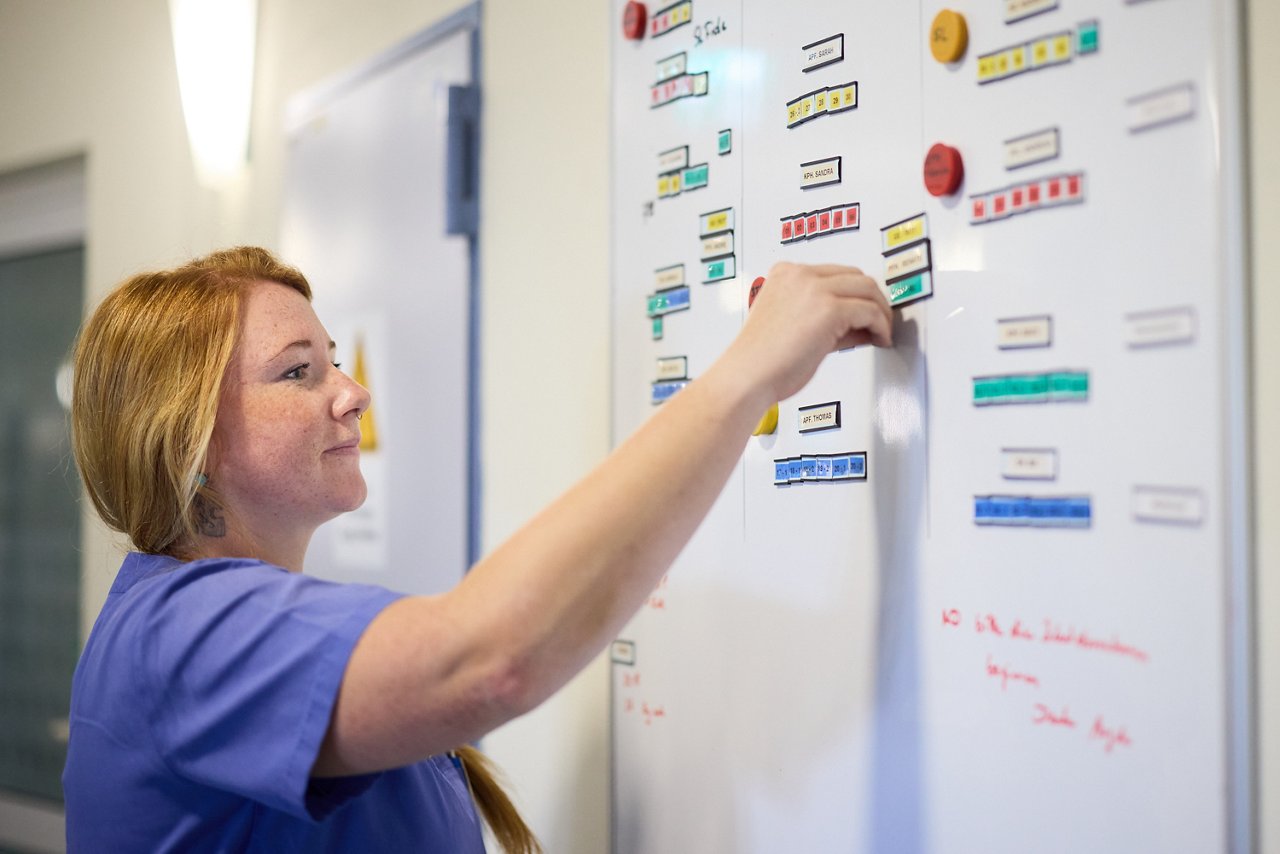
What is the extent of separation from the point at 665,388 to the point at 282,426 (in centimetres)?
42

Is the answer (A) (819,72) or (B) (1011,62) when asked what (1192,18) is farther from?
(A) (819,72)

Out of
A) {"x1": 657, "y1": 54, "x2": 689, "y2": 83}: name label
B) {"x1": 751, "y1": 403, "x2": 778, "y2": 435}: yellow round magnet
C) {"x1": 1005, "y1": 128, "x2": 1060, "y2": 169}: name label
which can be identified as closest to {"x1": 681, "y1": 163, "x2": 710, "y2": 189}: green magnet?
{"x1": 657, "y1": 54, "x2": 689, "y2": 83}: name label

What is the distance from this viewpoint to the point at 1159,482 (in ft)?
2.46

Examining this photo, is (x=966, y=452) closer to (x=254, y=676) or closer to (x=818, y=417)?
(x=818, y=417)

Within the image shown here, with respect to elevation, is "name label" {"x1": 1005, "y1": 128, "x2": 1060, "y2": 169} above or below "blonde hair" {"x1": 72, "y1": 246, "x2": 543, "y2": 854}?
above

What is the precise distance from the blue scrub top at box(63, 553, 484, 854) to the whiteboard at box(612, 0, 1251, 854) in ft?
1.28

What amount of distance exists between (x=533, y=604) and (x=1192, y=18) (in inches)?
23.0

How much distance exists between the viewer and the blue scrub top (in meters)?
0.72

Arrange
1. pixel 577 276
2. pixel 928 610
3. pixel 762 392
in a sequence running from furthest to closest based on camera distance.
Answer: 1. pixel 577 276
2. pixel 928 610
3. pixel 762 392

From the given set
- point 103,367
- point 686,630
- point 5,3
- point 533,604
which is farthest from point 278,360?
point 5,3

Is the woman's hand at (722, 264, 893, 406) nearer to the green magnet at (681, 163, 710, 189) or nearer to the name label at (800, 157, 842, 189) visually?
the name label at (800, 157, 842, 189)

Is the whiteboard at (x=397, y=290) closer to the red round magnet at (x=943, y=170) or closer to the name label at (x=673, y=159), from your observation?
the name label at (x=673, y=159)

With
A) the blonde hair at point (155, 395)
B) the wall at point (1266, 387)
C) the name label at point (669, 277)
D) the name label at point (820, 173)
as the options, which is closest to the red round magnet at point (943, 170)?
the name label at point (820, 173)

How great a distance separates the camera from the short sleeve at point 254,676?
2.34 feet
